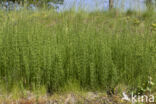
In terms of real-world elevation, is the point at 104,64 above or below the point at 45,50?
below

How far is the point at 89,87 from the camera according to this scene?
261 centimetres

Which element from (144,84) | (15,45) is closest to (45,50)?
(15,45)

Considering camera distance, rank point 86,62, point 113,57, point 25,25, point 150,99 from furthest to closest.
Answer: point 25,25 → point 113,57 → point 86,62 → point 150,99

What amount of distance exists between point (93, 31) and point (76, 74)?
2.26ft

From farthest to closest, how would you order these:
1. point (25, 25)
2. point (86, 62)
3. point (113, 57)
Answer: point (25, 25) < point (113, 57) < point (86, 62)

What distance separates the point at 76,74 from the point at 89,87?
25 centimetres

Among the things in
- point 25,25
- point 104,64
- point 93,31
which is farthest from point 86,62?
point 25,25

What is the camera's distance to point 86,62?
2.57 m

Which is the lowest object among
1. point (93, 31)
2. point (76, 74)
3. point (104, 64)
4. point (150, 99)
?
point (150, 99)

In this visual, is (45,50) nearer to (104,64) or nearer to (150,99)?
(104,64)

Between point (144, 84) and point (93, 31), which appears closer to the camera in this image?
point (144, 84)

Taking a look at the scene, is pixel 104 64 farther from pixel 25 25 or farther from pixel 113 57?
pixel 25 25

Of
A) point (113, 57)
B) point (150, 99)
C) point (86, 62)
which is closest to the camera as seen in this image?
point (150, 99)

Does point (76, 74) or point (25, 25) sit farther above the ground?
point (25, 25)
